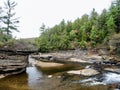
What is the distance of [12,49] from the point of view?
3166cm

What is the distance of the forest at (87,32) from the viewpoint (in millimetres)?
60656

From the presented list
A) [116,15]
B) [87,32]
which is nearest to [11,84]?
[116,15]

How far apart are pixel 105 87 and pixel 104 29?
1796 inches

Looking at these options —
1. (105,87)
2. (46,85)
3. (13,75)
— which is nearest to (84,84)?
(105,87)

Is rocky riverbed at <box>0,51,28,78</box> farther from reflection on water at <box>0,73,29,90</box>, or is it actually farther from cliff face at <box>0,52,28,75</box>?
reflection on water at <box>0,73,29,90</box>

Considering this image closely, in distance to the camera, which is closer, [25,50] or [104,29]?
[25,50]

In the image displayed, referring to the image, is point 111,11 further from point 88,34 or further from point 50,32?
point 50,32

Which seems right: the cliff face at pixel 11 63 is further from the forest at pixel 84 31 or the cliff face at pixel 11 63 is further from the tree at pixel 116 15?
the tree at pixel 116 15

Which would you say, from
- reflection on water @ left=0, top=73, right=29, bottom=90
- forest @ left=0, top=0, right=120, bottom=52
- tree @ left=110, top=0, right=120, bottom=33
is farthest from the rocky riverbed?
tree @ left=110, top=0, right=120, bottom=33

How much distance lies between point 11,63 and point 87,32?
48581 mm

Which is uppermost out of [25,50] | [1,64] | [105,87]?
[25,50]

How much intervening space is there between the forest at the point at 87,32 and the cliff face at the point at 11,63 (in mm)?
32368

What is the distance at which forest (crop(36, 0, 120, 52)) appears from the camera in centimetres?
6066

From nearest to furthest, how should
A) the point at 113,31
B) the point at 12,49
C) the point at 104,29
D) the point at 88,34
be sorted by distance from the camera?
the point at 12,49, the point at 113,31, the point at 104,29, the point at 88,34
